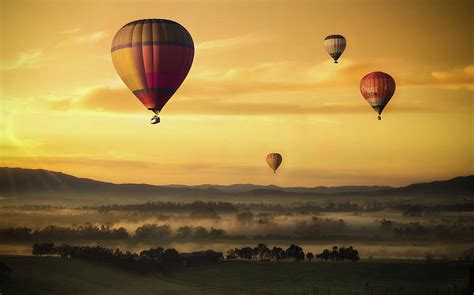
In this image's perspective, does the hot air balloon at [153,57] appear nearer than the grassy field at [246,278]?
Yes

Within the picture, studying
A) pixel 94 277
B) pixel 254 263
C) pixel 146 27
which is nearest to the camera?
pixel 146 27

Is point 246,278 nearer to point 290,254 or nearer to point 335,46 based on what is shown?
point 290,254

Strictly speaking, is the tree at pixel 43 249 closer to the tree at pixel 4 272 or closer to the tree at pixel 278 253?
the tree at pixel 4 272

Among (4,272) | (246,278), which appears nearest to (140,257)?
(246,278)

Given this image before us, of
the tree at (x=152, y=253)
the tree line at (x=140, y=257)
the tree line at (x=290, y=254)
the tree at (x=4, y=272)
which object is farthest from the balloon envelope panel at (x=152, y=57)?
the tree line at (x=290, y=254)

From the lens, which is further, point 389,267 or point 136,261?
point 136,261

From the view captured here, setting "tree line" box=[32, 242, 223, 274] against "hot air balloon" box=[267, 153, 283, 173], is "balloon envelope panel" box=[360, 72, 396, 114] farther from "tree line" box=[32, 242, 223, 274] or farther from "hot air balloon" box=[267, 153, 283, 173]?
"tree line" box=[32, 242, 223, 274]

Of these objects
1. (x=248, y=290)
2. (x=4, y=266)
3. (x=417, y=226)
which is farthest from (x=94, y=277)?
(x=417, y=226)

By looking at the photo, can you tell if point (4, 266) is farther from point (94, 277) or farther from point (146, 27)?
point (146, 27)
